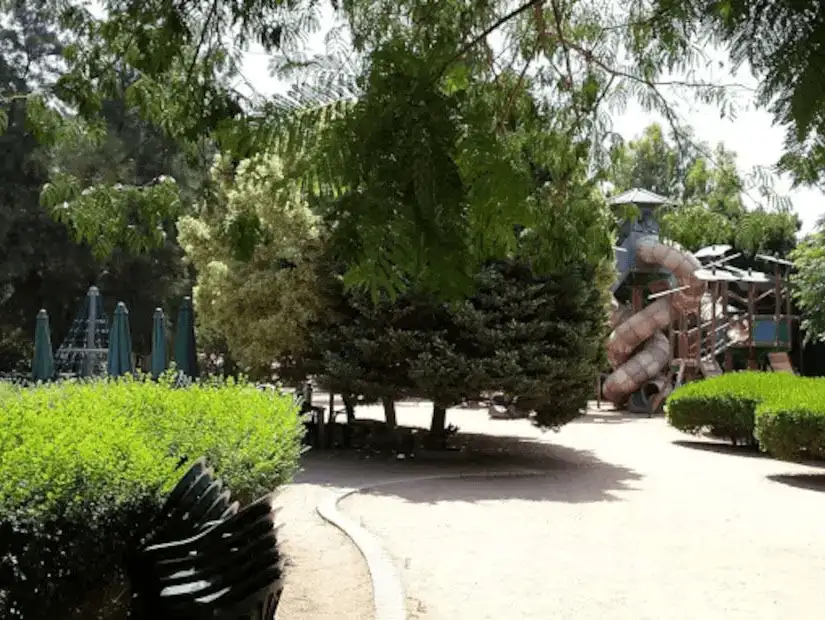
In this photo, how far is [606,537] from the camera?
10.5 meters

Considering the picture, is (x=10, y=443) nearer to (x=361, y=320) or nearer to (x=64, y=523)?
(x=64, y=523)

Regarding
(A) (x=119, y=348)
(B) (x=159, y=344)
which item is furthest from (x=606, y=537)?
(B) (x=159, y=344)

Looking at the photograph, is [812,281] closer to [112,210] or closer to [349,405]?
[349,405]

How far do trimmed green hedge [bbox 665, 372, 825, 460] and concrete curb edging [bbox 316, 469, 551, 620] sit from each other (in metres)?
6.08

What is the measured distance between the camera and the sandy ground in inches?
301

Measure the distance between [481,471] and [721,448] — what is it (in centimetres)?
672

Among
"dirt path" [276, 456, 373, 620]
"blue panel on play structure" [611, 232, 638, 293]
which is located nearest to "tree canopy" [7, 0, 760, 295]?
"dirt path" [276, 456, 373, 620]

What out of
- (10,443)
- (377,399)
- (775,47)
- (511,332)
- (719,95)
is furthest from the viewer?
(377,399)

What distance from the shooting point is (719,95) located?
4.69 metres

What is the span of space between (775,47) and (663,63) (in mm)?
3260

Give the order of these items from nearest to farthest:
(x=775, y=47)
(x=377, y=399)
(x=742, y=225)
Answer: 1. (x=775, y=47)
2. (x=742, y=225)
3. (x=377, y=399)

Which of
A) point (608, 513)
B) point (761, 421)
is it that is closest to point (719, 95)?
point (608, 513)

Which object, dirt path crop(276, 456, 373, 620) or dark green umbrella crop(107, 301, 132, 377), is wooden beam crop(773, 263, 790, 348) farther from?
dirt path crop(276, 456, 373, 620)

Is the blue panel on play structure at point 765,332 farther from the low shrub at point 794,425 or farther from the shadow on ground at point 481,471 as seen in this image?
the low shrub at point 794,425
